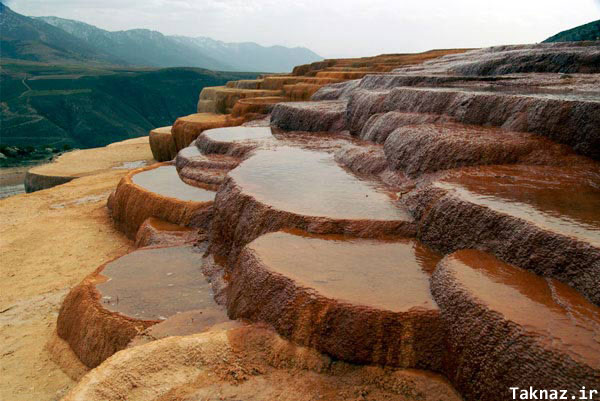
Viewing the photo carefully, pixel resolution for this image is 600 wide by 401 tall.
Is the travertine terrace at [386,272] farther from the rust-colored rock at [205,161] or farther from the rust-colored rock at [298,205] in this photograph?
the rust-colored rock at [205,161]

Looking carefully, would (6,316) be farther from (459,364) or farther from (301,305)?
(459,364)

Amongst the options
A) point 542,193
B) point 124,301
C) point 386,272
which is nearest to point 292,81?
point 124,301

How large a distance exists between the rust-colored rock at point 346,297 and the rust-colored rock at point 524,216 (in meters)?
0.46

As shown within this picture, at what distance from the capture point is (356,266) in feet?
14.6

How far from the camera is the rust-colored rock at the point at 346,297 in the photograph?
366cm

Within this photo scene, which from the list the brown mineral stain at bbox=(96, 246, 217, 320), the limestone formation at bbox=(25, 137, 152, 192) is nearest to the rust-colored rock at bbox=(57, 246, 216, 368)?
the brown mineral stain at bbox=(96, 246, 217, 320)

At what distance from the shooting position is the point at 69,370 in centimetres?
576

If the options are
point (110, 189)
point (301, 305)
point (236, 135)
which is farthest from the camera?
point (110, 189)

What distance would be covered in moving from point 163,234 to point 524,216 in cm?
590

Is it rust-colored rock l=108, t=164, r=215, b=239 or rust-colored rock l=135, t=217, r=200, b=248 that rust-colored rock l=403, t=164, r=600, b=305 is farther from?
rust-colored rock l=108, t=164, r=215, b=239

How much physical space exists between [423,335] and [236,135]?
375 inches

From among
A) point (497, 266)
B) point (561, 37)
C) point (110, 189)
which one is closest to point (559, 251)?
point (497, 266)

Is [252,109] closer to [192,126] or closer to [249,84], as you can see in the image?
[192,126]

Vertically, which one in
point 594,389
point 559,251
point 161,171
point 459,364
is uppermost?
point 559,251
